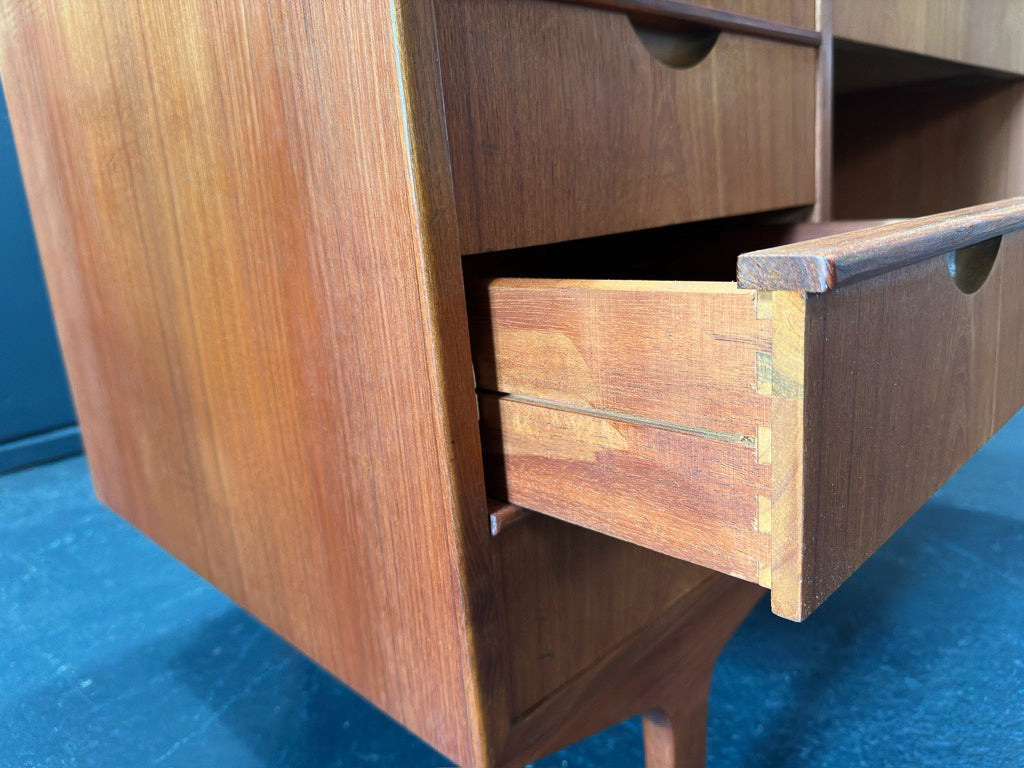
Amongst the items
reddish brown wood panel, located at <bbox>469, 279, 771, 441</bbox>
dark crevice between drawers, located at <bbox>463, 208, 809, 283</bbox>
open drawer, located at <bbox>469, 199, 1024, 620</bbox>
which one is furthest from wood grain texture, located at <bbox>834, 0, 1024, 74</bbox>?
reddish brown wood panel, located at <bbox>469, 279, 771, 441</bbox>

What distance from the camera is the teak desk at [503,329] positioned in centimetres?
30

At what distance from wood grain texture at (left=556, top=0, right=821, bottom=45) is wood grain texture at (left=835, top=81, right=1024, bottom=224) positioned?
0.52m

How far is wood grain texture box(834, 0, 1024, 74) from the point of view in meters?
0.63

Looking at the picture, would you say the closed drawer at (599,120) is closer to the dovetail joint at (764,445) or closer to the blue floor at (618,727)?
the dovetail joint at (764,445)

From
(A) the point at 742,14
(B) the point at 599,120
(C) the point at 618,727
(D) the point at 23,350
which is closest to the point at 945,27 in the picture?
(A) the point at 742,14

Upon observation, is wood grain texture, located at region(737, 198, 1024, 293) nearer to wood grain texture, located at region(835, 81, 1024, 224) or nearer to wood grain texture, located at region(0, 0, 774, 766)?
wood grain texture, located at region(0, 0, 774, 766)

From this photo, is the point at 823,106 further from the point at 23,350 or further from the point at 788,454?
the point at 23,350

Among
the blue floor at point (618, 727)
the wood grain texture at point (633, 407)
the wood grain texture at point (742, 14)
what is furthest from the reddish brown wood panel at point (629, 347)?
the blue floor at point (618, 727)

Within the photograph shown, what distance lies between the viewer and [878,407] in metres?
0.31

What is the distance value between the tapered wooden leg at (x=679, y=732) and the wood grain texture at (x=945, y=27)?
0.52 meters

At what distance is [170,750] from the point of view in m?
0.79

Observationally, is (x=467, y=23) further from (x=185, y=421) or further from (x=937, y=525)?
(x=937, y=525)

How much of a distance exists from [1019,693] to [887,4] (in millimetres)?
668

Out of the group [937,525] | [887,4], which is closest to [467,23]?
[887,4]
